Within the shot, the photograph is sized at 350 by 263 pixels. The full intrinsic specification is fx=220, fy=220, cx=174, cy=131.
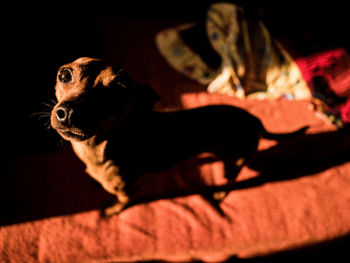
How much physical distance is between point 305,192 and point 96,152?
145 cm

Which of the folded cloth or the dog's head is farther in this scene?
the folded cloth

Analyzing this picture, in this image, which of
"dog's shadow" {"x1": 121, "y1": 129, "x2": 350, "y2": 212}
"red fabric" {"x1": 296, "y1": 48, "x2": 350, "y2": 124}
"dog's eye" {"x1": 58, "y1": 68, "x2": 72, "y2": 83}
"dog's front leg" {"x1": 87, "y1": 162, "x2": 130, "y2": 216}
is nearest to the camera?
"dog's eye" {"x1": 58, "y1": 68, "x2": 72, "y2": 83}

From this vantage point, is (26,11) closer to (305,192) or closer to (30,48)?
(30,48)

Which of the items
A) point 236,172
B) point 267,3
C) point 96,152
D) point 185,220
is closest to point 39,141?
point 96,152

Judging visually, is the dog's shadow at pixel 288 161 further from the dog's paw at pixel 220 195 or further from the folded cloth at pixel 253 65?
the folded cloth at pixel 253 65

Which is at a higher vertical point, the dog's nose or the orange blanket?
the dog's nose

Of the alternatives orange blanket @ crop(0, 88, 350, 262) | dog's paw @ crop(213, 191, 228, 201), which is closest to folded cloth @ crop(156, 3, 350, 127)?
orange blanket @ crop(0, 88, 350, 262)

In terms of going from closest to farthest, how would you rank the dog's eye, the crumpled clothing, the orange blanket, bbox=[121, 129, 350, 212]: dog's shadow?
1. the dog's eye
2. the orange blanket
3. bbox=[121, 129, 350, 212]: dog's shadow
4. the crumpled clothing

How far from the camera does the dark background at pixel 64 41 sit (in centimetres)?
149

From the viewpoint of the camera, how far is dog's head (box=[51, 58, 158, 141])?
Answer: 783 millimetres

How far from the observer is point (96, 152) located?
103 cm

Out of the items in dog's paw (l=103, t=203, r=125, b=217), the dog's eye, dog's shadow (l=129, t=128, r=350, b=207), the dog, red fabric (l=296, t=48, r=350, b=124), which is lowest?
dog's shadow (l=129, t=128, r=350, b=207)

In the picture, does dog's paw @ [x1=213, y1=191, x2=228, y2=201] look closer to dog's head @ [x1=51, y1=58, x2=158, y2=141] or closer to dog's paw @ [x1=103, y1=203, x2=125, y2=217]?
dog's paw @ [x1=103, y1=203, x2=125, y2=217]

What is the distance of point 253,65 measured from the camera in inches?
78.9
